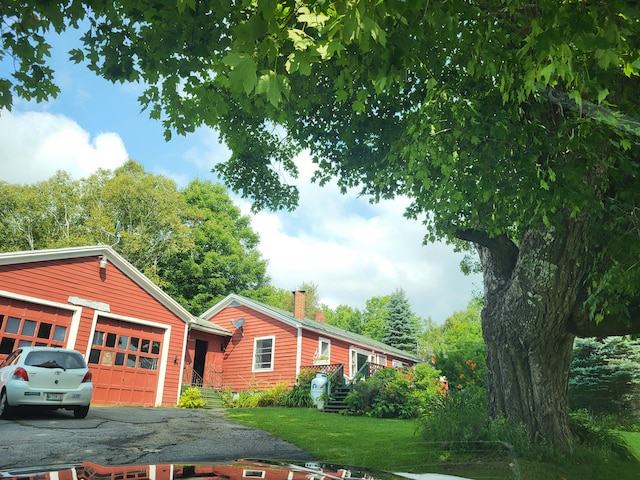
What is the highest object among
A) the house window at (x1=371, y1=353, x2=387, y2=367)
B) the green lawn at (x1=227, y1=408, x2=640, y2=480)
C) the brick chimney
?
the brick chimney

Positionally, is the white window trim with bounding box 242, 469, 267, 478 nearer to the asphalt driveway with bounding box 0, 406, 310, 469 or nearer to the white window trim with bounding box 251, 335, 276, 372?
the asphalt driveway with bounding box 0, 406, 310, 469

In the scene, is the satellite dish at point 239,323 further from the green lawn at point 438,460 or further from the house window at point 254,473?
the house window at point 254,473

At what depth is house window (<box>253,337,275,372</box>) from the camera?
21.1m

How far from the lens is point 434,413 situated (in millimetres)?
7742

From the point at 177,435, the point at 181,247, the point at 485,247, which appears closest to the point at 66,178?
the point at 181,247

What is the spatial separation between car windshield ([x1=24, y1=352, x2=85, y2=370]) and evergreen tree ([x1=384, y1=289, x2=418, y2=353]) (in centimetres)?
2756

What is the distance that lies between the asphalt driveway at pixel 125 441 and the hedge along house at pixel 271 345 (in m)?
10.3

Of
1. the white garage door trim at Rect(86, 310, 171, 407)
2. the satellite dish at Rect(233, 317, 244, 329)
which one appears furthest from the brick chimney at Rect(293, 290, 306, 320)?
the white garage door trim at Rect(86, 310, 171, 407)

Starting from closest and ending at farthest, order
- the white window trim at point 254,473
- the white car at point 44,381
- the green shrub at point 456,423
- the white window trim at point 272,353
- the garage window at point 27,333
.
Result: the white window trim at point 254,473, the green shrub at point 456,423, the white car at point 44,381, the garage window at point 27,333, the white window trim at point 272,353

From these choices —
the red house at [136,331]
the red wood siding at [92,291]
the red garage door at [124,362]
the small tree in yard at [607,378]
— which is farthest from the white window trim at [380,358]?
the red garage door at [124,362]

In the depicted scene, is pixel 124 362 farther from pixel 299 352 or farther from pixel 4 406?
pixel 299 352

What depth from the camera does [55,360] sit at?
31.0 ft

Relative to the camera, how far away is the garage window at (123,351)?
14.5 m

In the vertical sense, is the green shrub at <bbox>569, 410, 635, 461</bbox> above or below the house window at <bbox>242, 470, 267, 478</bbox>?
below
